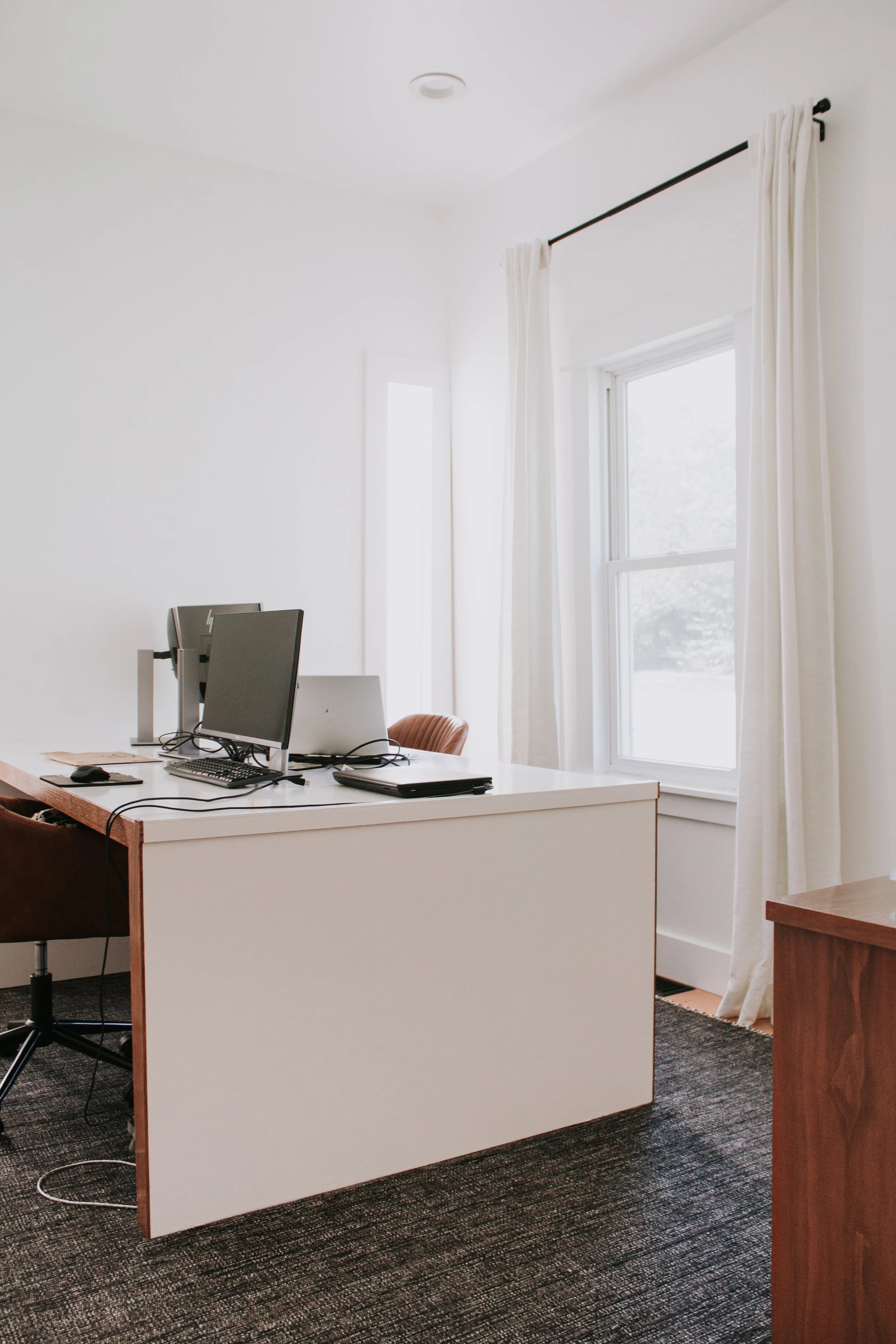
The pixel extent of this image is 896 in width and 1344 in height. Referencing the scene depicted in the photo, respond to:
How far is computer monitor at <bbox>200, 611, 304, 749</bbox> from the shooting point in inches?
85.7

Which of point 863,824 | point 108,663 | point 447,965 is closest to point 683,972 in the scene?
point 863,824

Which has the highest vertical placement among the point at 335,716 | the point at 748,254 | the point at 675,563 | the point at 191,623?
the point at 748,254

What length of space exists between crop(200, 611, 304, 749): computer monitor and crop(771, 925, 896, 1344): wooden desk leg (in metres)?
1.19

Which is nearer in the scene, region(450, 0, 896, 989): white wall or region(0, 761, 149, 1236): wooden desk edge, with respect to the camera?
region(0, 761, 149, 1236): wooden desk edge

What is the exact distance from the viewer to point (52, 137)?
370 centimetres

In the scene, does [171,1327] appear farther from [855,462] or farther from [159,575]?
[159,575]

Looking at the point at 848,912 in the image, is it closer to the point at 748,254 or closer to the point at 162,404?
the point at 748,254

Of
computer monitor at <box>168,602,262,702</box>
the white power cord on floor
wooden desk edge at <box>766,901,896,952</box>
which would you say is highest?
computer monitor at <box>168,602,262,702</box>

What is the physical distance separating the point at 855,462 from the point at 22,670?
2.87 metres

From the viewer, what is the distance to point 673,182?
10.7ft

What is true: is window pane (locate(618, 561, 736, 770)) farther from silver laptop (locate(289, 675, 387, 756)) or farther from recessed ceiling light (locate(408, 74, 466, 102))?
recessed ceiling light (locate(408, 74, 466, 102))

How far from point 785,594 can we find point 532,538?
1.25 meters

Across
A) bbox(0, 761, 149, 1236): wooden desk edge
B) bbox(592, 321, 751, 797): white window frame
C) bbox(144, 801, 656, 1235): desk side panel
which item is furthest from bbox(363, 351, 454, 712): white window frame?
bbox(0, 761, 149, 1236): wooden desk edge

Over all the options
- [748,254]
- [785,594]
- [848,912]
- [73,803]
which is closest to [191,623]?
[73,803]
